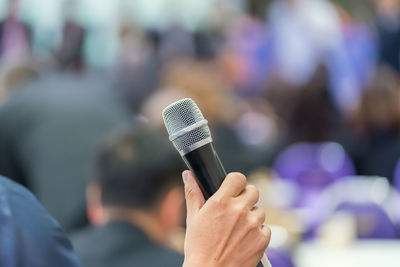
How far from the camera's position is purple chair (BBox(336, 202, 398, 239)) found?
134 inches

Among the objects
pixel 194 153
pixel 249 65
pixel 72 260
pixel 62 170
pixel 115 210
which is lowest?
pixel 249 65

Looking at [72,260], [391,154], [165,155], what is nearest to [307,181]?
[391,154]

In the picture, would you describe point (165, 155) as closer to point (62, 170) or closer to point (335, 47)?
point (62, 170)

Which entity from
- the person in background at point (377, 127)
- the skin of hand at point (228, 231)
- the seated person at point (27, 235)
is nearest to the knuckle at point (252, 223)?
the skin of hand at point (228, 231)

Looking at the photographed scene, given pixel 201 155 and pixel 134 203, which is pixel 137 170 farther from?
pixel 201 155

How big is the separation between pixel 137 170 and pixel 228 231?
4.12 feet

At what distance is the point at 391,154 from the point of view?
4672mm

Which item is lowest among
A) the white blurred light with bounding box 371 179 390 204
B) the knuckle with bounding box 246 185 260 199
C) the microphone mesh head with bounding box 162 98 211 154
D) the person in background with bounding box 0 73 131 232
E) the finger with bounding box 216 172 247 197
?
the white blurred light with bounding box 371 179 390 204

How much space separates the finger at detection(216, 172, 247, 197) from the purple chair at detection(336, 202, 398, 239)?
244 cm

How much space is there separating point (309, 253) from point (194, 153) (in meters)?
2.33

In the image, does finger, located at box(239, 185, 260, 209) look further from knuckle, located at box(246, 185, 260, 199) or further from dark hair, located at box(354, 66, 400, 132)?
dark hair, located at box(354, 66, 400, 132)

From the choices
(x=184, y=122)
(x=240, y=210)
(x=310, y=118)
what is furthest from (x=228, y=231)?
(x=310, y=118)

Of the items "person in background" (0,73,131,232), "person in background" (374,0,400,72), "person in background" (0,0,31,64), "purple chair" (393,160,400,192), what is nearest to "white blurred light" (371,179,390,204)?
"purple chair" (393,160,400,192)

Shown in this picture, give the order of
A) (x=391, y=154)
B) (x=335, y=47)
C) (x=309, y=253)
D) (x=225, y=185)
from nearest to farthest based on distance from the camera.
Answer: (x=225, y=185), (x=309, y=253), (x=391, y=154), (x=335, y=47)
